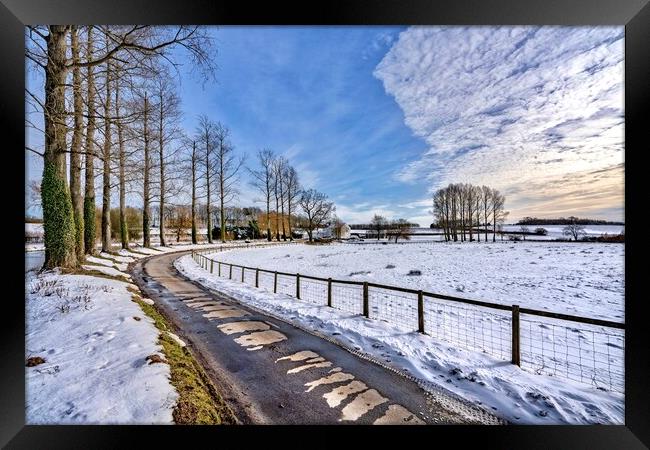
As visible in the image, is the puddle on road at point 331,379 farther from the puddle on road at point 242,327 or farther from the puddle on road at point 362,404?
the puddle on road at point 242,327

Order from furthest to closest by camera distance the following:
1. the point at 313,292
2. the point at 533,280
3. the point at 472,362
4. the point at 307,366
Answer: the point at 533,280
the point at 313,292
the point at 472,362
the point at 307,366

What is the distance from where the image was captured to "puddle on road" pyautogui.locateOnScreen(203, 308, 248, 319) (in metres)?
6.01

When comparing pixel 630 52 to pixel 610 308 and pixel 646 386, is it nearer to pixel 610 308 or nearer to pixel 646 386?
pixel 646 386

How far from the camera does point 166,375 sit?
2.98m

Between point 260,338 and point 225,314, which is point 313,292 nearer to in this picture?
point 225,314

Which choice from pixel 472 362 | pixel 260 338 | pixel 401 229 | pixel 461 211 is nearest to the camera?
pixel 472 362

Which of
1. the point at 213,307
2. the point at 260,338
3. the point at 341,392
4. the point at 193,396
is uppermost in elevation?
the point at 193,396

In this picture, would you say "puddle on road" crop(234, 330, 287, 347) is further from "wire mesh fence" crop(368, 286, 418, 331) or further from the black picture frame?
"wire mesh fence" crop(368, 286, 418, 331)

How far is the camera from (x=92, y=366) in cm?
321

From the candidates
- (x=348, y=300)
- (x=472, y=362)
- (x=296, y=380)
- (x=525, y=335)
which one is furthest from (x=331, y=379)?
(x=348, y=300)

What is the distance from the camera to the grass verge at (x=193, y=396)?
2492mm

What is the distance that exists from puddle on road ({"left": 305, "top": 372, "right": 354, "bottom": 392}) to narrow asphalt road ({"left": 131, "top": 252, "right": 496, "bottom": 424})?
0.01 metres

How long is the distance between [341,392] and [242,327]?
2979mm
